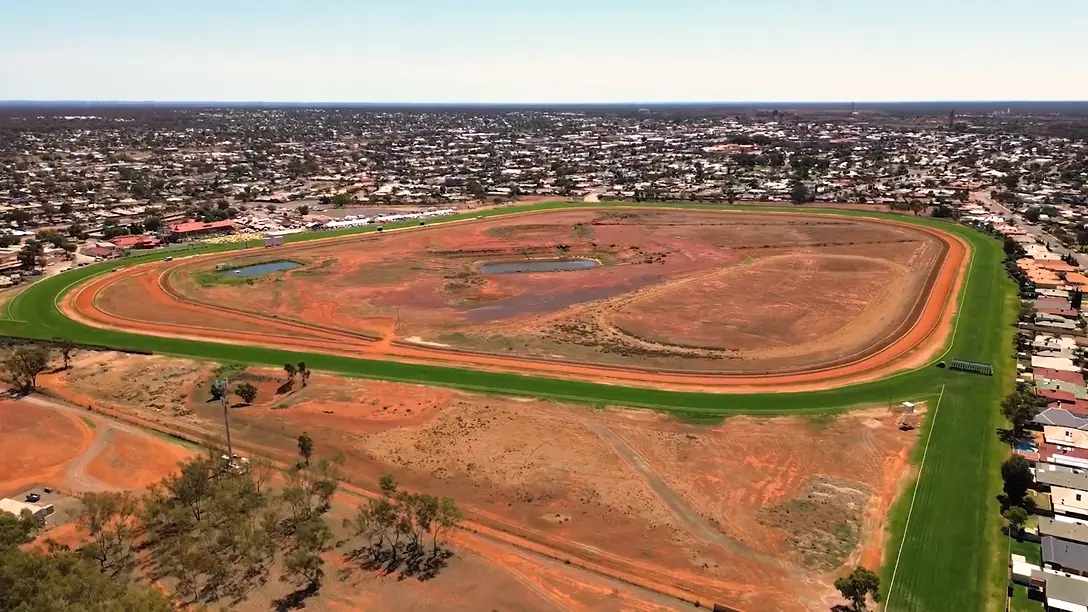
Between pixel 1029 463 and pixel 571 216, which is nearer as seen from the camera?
pixel 1029 463

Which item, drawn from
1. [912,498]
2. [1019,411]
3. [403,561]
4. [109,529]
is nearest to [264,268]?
[109,529]

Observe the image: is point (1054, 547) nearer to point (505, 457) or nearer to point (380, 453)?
point (505, 457)

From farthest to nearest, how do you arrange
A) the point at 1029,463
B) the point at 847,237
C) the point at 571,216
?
the point at 571,216 → the point at 847,237 → the point at 1029,463

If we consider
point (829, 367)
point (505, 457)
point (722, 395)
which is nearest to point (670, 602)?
point (505, 457)

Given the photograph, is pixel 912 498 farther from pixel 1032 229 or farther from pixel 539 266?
pixel 1032 229

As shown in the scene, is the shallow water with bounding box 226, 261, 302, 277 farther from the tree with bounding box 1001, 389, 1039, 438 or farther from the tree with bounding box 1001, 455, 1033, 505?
the tree with bounding box 1001, 455, 1033, 505

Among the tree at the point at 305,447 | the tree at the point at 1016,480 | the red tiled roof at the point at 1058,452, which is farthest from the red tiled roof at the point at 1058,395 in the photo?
the tree at the point at 305,447
